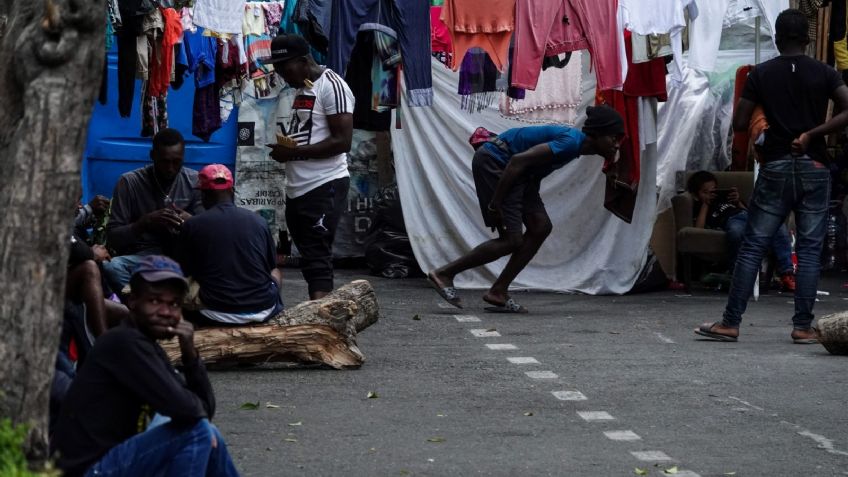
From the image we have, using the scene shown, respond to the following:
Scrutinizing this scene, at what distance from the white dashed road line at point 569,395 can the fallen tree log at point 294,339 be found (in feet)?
4.58

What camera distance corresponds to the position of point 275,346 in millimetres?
8547

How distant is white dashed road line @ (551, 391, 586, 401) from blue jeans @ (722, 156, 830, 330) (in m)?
2.15

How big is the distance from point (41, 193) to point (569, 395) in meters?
4.23

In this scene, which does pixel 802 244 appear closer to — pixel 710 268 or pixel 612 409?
pixel 612 409

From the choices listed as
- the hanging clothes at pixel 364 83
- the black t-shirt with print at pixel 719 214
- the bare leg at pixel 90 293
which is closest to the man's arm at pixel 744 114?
the hanging clothes at pixel 364 83

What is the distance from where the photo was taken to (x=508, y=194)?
38.0 feet

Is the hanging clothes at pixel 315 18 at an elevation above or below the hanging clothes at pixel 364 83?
above

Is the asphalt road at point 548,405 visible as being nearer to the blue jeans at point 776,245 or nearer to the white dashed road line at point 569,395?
the white dashed road line at point 569,395

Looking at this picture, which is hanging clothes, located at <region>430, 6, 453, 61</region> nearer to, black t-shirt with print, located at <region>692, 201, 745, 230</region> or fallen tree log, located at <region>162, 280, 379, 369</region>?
black t-shirt with print, located at <region>692, 201, 745, 230</region>

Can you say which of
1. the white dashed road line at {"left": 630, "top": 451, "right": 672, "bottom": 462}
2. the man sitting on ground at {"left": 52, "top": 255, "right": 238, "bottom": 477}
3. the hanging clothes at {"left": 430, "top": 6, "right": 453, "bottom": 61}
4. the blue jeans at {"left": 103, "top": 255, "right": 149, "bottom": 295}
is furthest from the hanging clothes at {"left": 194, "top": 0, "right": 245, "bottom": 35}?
the man sitting on ground at {"left": 52, "top": 255, "right": 238, "bottom": 477}

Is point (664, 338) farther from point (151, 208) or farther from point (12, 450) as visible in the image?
point (12, 450)

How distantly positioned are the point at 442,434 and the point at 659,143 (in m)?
8.65

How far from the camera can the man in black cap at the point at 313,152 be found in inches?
391

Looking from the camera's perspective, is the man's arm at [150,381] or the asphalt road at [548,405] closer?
the man's arm at [150,381]
